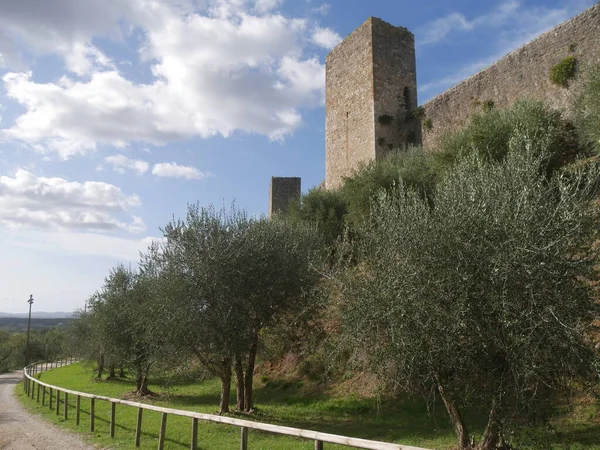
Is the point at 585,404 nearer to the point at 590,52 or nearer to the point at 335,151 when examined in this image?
the point at 590,52

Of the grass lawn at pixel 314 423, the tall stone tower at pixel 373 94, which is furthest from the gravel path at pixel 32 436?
the tall stone tower at pixel 373 94

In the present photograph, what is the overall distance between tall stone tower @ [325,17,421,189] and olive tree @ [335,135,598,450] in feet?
48.0

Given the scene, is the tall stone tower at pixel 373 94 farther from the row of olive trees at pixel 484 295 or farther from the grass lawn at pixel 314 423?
the row of olive trees at pixel 484 295

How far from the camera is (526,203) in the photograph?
24.2 ft

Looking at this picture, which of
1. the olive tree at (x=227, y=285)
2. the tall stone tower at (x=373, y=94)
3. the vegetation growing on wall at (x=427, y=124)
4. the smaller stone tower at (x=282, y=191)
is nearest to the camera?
the olive tree at (x=227, y=285)

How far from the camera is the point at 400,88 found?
24031mm

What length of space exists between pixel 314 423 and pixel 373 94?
16028mm

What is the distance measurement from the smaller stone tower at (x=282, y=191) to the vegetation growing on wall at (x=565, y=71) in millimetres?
22867

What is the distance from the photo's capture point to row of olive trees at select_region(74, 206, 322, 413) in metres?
12.1

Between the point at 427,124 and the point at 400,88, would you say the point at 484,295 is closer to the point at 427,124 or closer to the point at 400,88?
the point at 427,124

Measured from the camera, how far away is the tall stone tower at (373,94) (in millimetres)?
23250

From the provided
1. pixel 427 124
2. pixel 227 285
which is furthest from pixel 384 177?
pixel 227 285

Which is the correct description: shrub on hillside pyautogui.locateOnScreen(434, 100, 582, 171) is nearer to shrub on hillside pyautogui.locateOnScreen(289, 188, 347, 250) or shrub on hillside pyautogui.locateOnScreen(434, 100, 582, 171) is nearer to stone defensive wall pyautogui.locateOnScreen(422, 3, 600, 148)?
stone defensive wall pyautogui.locateOnScreen(422, 3, 600, 148)

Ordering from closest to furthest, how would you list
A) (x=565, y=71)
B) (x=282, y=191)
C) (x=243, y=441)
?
(x=243, y=441), (x=565, y=71), (x=282, y=191)
